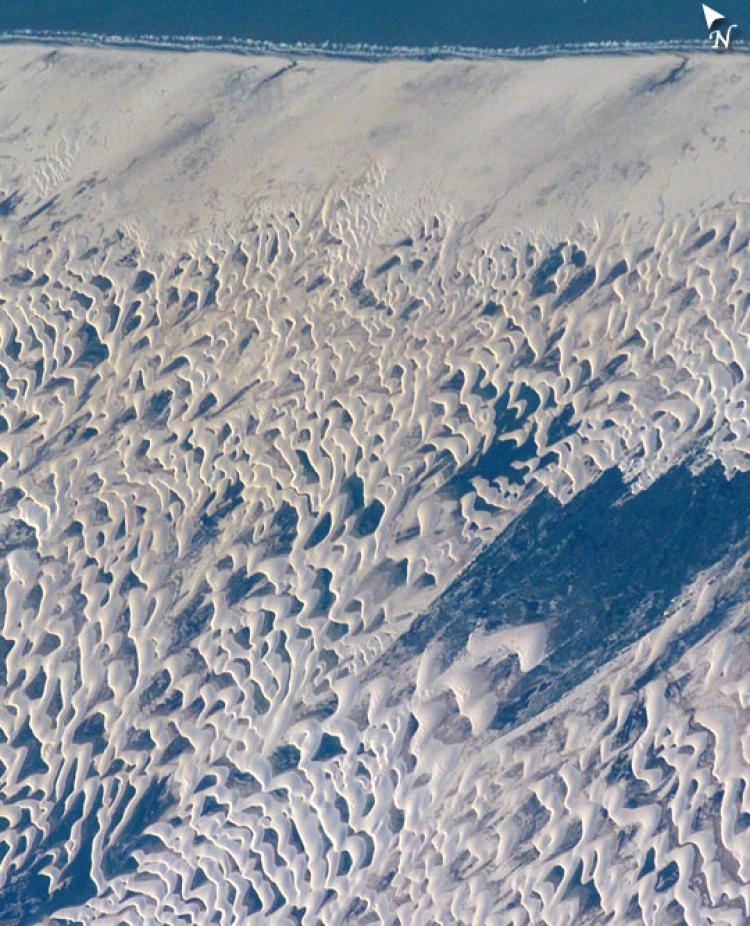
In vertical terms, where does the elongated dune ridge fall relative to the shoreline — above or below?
below

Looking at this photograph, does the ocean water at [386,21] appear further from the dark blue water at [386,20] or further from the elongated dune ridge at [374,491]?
the elongated dune ridge at [374,491]

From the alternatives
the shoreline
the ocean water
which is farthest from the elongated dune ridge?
the ocean water

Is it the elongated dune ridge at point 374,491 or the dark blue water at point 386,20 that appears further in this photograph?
the dark blue water at point 386,20

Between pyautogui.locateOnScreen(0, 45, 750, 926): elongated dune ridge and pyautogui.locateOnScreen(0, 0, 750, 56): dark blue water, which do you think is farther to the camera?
pyautogui.locateOnScreen(0, 0, 750, 56): dark blue water

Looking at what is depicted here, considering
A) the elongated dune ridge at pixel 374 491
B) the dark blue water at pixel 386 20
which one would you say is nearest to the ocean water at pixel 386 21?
the dark blue water at pixel 386 20

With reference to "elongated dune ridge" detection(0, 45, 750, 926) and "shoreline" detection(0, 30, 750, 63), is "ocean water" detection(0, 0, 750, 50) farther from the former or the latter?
"elongated dune ridge" detection(0, 45, 750, 926)

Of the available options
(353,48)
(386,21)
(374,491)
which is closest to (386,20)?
(386,21)

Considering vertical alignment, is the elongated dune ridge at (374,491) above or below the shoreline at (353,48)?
below
